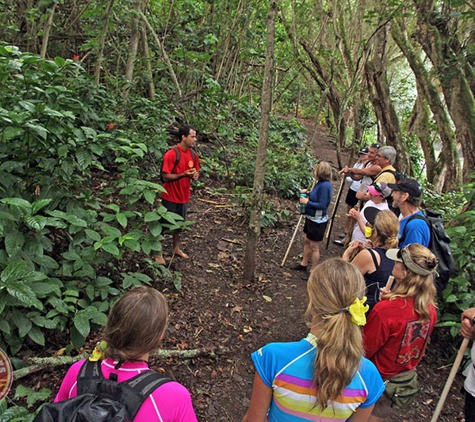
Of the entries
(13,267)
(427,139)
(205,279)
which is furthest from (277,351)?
(427,139)

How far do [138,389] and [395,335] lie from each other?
1.90 m

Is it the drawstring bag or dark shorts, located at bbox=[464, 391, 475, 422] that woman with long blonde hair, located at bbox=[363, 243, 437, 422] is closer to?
→ the drawstring bag

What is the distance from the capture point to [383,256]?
3.49 metres

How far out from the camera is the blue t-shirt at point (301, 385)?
5.71 ft

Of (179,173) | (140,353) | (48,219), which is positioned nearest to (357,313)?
(140,353)

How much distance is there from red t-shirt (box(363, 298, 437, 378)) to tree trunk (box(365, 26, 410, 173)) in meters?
9.97

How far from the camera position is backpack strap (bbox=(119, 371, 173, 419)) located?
59.7 inches

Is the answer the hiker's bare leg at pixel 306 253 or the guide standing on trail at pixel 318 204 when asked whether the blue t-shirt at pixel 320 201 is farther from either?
the hiker's bare leg at pixel 306 253

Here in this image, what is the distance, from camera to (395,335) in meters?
2.66

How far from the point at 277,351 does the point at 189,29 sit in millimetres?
9777

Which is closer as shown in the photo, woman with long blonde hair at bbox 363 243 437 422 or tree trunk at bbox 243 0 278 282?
woman with long blonde hair at bbox 363 243 437 422

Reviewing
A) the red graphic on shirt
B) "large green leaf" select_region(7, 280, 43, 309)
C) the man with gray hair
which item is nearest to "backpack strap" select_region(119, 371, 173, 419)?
"large green leaf" select_region(7, 280, 43, 309)

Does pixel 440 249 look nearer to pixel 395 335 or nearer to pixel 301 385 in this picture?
pixel 395 335

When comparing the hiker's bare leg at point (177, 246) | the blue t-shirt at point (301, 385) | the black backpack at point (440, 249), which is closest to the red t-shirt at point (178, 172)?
the hiker's bare leg at point (177, 246)
